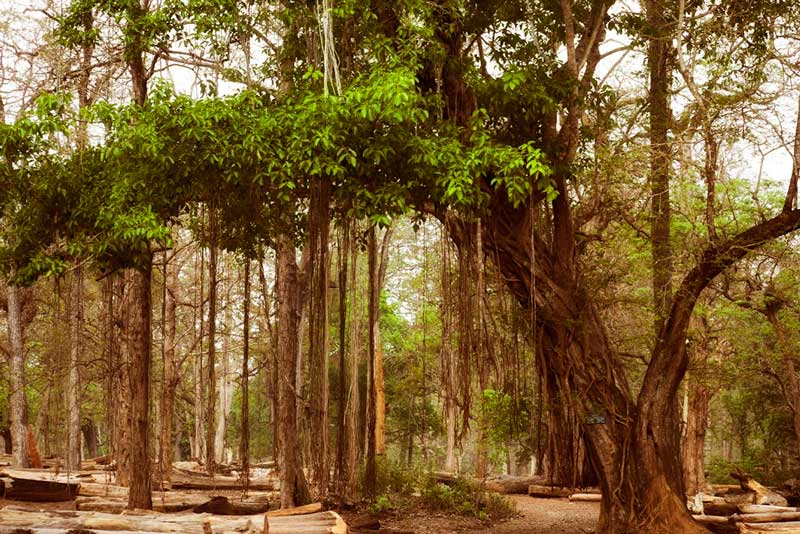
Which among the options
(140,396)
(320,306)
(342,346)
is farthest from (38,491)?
(320,306)

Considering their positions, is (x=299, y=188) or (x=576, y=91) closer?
(x=299, y=188)

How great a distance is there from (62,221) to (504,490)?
414 inches

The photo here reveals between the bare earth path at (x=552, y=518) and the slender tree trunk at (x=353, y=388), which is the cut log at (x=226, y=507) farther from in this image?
the bare earth path at (x=552, y=518)

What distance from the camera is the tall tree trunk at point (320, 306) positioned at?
7.61m

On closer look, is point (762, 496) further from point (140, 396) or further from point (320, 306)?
point (140, 396)

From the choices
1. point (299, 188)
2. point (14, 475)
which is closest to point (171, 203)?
point (299, 188)

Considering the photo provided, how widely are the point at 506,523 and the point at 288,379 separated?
3.66m

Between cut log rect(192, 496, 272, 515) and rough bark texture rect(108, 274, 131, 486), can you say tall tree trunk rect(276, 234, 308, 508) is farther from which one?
rough bark texture rect(108, 274, 131, 486)

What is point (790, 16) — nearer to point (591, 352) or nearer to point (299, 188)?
point (591, 352)

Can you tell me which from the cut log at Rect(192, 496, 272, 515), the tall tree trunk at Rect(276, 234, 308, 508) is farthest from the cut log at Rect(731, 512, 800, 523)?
the cut log at Rect(192, 496, 272, 515)

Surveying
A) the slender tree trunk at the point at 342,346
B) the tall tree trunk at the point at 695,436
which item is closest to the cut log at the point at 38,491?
the slender tree trunk at the point at 342,346

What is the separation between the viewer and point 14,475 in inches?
488

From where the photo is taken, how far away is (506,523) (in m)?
11.3

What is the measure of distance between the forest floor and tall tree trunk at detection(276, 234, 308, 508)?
0.80 meters
